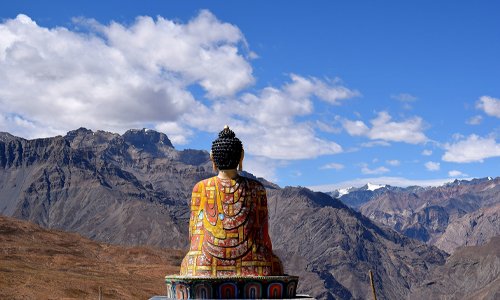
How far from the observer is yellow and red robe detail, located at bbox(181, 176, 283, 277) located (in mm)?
19234

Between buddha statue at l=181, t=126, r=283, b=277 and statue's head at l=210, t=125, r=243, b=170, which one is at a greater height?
statue's head at l=210, t=125, r=243, b=170

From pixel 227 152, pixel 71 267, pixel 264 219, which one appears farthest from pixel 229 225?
pixel 71 267

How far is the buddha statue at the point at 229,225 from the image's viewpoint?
758 inches

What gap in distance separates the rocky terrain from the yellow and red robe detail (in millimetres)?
41412

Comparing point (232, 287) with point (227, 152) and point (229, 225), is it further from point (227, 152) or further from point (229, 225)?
point (227, 152)

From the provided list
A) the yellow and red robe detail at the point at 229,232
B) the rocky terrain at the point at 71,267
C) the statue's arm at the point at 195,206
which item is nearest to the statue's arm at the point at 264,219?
the yellow and red robe detail at the point at 229,232

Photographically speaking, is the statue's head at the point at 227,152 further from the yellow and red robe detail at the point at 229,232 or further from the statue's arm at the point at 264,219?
the statue's arm at the point at 264,219

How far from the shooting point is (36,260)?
93062 mm

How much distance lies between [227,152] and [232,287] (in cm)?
381

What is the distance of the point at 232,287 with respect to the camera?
18609 millimetres

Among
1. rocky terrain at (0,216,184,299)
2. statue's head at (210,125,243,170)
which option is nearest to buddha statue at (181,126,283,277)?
statue's head at (210,125,243,170)

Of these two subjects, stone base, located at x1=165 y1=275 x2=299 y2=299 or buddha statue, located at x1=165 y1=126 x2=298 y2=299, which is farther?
buddha statue, located at x1=165 y1=126 x2=298 y2=299

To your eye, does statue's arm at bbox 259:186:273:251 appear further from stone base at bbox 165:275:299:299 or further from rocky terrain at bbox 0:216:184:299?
rocky terrain at bbox 0:216:184:299

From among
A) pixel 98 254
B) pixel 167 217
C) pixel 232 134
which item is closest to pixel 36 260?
pixel 98 254
